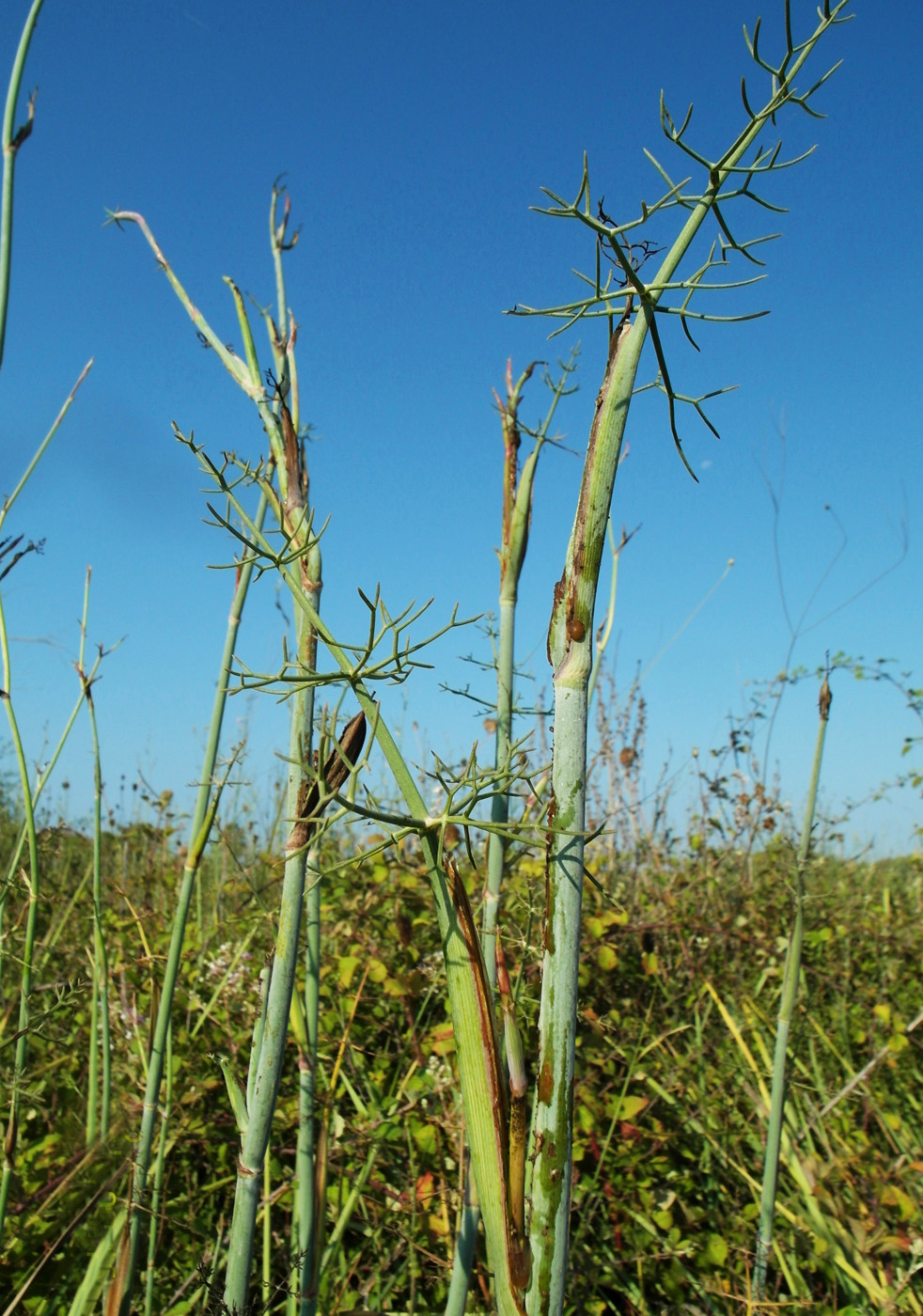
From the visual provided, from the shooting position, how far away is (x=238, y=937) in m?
3.20

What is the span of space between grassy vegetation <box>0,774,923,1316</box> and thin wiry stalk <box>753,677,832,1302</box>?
0.44ft

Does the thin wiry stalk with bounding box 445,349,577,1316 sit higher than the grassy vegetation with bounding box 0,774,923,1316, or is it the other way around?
the thin wiry stalk with bounding box 445,349,577,1316

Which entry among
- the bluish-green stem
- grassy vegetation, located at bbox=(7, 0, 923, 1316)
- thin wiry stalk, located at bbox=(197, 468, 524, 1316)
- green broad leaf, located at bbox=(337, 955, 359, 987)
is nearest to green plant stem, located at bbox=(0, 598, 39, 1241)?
grassy vegetation, located at bbox=(7, 0, 923, 1316)

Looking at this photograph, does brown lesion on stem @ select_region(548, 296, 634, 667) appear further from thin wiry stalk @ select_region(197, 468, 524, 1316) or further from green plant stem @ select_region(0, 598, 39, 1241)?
green plant stem @ select_region(0, 598, 39, 1241)

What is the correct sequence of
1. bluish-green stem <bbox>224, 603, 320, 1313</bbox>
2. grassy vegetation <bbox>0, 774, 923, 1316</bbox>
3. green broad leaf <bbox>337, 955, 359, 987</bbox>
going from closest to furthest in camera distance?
bluish-green stem <bbox>224, 603, 320, 1313</bbox> < grassy vegetation <bbox>0, 774, 923, 1316</bbox> < green broad leaf <bbox>337, 955, 359, 987</bbox>

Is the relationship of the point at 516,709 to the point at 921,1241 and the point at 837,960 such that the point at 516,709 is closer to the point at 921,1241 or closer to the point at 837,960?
the point at 921,1241

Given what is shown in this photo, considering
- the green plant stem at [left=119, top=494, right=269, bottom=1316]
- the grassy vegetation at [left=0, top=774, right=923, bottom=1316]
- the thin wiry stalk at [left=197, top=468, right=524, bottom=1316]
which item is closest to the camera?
the thin wiry stalk at [left=197, top=468, right=524, bottom=1316]

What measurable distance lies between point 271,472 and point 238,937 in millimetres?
2316

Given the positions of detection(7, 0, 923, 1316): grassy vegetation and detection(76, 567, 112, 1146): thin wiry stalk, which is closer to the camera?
detection(7, 0, 923, 1316): grassy vegetation

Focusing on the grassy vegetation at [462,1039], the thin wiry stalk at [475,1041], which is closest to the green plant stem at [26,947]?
the grassy vegetation at [462,1039]

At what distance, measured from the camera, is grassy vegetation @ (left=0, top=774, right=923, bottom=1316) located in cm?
185

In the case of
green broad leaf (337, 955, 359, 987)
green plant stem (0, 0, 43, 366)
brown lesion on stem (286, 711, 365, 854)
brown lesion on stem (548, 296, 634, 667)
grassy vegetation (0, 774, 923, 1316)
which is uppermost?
green plant stem (0, 0, 43, 366)

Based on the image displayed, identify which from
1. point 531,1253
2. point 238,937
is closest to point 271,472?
point 531,1253

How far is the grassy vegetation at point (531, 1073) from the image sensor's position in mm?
1854
